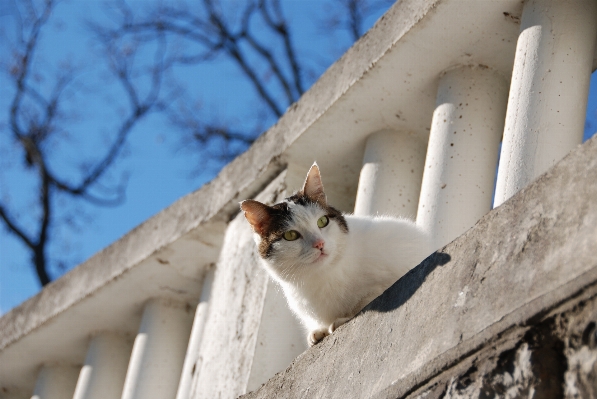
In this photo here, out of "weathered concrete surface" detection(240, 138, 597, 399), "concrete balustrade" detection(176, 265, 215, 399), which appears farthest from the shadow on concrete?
"concrete balustrade" detection(176, 265, 215, 399)

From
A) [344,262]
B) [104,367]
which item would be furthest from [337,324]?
[104,367]

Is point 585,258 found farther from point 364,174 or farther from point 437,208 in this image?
point 364,174

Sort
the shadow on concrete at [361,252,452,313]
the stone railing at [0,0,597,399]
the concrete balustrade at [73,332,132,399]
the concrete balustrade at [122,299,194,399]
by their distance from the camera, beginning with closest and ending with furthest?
the shadow on concrete at [361,252,452,313], the stone railing at [0,0,597,399], the concrete balustrade at [122,299,194,399], the concrete balustrade at [73,332,132,399]

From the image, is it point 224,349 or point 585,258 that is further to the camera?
point 224,349

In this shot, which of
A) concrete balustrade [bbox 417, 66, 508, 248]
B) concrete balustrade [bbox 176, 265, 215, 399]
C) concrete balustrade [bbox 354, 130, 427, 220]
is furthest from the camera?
concrete balustrade [bbox 176, 265, 215, 399]

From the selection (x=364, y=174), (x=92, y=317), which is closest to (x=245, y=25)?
(x=92, y=317)

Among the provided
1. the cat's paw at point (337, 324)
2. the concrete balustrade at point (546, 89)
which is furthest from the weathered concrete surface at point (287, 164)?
the cat's paw at point (337, 324)

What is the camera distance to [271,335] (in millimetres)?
3719

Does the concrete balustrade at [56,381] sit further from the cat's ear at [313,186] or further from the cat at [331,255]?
the cat's ear at [313,186]

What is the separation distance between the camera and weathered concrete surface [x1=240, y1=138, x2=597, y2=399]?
5.59 ft

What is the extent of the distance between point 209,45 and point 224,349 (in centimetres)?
803

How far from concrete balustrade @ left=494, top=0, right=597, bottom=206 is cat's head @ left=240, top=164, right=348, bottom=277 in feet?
2.16

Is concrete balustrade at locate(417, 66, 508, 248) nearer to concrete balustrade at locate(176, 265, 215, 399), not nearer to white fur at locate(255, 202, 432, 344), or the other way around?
white fur at locate(255, 202, 432, 344)

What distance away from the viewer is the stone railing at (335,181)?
287 centimetres
